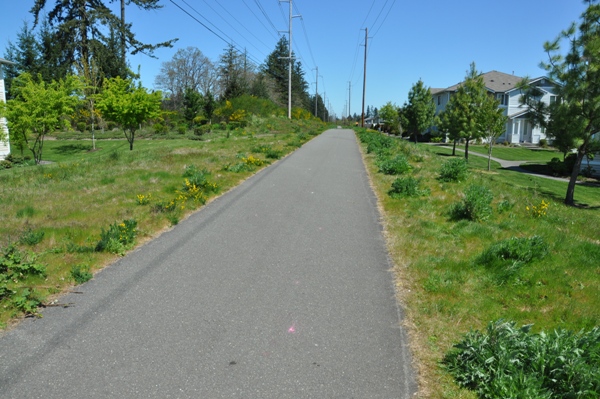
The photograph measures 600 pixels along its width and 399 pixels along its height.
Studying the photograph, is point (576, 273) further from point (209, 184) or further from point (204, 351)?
point (209, 184)

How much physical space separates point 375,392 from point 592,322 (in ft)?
8.19

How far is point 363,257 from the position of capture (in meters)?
6.34

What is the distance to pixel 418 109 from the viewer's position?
1938 inches

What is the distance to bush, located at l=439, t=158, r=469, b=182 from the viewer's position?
39.8 ft

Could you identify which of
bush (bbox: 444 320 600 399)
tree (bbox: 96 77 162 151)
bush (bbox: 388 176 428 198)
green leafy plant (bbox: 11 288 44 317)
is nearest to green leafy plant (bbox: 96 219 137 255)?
green leafy plant (bbox: 11 288 44 317)

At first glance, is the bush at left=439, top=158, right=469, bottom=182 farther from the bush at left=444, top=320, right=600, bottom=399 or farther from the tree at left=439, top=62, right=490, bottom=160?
the tree at left=439, top=62, right=490, bottom=160

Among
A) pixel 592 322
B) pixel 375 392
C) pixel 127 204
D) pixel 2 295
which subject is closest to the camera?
pixel 375 392

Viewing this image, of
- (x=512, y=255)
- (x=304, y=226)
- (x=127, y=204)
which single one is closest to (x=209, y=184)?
(x=127, y=204)

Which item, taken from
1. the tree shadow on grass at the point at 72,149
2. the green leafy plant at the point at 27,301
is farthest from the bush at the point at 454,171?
→ the tree shadow on grass at the point at 72,149

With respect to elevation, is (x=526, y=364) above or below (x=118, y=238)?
below

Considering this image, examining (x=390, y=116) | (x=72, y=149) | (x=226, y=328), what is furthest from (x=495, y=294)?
(x=390, y=116)

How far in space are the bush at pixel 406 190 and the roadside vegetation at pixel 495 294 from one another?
47 millimetres

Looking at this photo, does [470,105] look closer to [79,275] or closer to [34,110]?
[34,110]

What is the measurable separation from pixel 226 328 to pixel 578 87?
70.5ft
